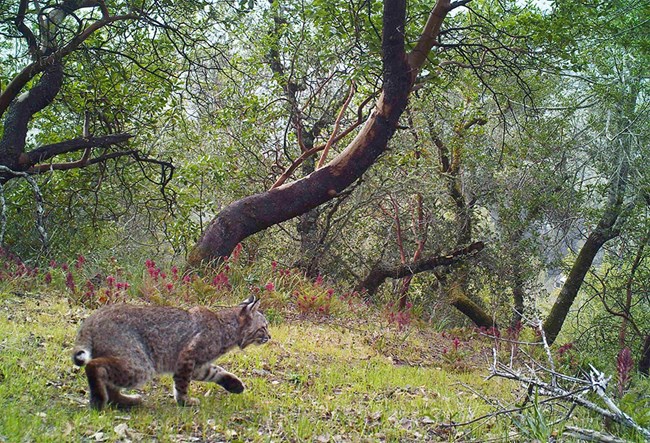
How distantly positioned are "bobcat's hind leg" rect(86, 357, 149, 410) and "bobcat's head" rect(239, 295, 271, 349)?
135 cm

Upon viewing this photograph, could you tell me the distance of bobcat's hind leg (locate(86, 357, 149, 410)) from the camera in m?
5.00

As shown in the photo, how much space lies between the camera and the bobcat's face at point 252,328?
645 centimetres

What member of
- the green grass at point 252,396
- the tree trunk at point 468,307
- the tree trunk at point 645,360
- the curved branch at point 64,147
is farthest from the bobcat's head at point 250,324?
the tree trunk at point 468,307

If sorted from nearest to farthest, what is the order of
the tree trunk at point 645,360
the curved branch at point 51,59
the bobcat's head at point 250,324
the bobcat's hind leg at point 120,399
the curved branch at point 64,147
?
the bobcat's hind leg at point 120,399 → the bobcat's head at point 250,324 → the curved branch at point 51,59 → the curved branch at point 64,147 → the tree trunk at point 645,360

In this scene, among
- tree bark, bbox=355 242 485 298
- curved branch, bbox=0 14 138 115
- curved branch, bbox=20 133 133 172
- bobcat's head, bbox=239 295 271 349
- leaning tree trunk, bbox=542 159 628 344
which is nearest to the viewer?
bobcat's head, bbox=239 295 271 349

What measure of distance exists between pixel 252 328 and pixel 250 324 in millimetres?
51

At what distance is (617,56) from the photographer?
1359 centimetres

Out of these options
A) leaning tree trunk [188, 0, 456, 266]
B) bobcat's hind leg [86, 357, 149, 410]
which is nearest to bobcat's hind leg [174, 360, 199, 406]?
bobcat's hind leg [86, 357, 149, 410]

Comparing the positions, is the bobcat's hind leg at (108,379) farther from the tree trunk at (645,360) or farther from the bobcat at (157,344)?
the tree trunk at (645,360)

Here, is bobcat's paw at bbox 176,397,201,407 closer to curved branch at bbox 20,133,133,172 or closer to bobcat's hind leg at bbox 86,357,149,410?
bobcat's hind leg at bbox 86,357,149,410

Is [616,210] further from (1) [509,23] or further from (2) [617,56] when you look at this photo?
(1) [509,23]

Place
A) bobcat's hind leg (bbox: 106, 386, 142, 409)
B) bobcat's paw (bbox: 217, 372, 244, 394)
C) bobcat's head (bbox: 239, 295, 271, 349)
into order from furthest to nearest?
bobcat's head (bbox: 239, 295, 271, 349) < bobcat's paw (bbox: 217, 372, 244, 394) < bobcat's hind leg (bbox: 106, 386, 142, 409)

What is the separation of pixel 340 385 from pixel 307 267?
8.81 metres

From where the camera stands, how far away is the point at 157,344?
18.6ft
